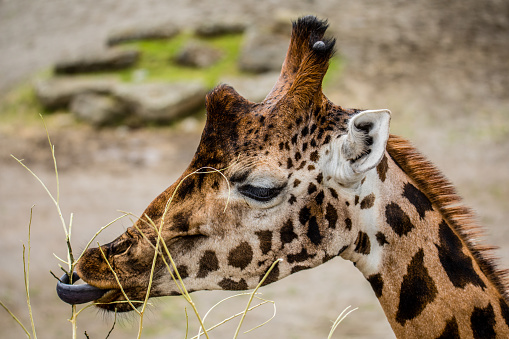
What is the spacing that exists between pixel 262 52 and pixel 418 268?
13956 mm

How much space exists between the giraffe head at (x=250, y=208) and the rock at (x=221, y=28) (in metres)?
15.8

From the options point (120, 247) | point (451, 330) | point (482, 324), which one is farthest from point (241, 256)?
point (482, 324)

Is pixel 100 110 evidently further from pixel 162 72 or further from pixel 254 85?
pixel 254 85

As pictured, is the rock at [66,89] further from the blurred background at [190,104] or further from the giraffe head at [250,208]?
the giraffe head at [250,208]

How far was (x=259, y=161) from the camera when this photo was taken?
2.99 metres

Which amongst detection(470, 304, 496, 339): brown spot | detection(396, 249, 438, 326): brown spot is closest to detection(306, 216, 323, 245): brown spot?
detection(396, 249, 438, 326): brown spot

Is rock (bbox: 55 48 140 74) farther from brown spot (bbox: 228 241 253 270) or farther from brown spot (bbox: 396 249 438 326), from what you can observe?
brown spot (bbox: 396 249 438 326)

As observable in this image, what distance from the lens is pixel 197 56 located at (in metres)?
16.9

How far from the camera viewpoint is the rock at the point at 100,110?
15.5 metres

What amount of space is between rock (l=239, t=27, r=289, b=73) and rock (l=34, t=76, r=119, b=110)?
4.13 meters

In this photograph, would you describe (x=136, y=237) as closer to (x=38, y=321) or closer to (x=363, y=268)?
(x=363, y=268)

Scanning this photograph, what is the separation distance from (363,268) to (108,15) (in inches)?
833

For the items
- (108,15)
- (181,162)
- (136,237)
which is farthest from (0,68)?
(136,237)

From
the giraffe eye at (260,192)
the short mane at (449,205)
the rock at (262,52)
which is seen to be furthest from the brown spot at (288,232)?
the rock at (262,52)
